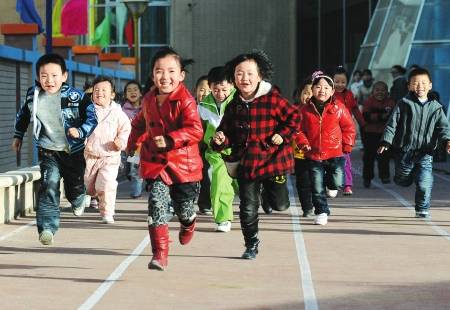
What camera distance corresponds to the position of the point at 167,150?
1052 centimetres

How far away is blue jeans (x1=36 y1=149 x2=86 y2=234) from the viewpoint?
1249cm

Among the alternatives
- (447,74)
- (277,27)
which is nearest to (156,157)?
(447,74)

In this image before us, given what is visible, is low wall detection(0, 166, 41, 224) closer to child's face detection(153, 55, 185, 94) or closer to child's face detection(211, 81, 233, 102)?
child's face detection(211, 81, 233, 102)

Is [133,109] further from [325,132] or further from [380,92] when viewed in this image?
[380,92]

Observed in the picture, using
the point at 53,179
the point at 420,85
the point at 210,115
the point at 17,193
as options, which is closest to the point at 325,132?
the point at 420,85

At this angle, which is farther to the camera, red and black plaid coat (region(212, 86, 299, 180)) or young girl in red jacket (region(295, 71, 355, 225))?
young girl in red jacket (region(295, 71, 355, 225))

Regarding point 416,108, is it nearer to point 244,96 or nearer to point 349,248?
point 349,248

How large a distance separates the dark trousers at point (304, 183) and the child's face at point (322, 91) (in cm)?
73

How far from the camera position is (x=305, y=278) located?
34.3ft

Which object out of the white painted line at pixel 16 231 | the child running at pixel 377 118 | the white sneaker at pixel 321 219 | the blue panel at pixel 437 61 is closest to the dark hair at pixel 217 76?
the white sneaker at pixel 321 219

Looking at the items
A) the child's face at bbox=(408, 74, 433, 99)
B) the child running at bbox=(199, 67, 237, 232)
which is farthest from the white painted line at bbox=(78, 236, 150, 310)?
the child's face at bbox=(408, 74, 433, 99)

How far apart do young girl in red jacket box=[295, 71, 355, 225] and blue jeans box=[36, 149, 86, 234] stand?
345 centimetres

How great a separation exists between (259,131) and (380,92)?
10.7 m

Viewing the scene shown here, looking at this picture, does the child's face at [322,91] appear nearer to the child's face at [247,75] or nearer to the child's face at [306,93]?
the child's face at [306,93]
